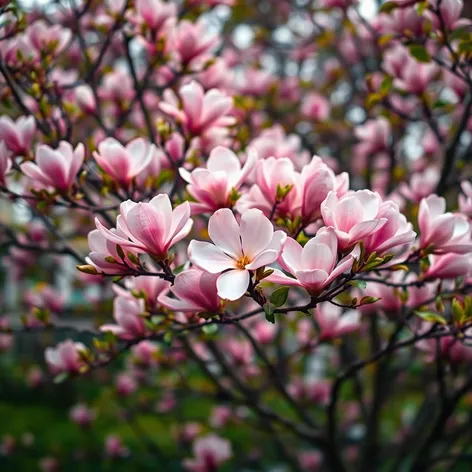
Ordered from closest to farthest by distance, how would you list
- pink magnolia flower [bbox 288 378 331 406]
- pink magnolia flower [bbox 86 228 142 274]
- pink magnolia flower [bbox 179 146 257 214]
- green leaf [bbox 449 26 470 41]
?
pink magnolia flower [bbox 86 228 142 274], pink magnolia flower [bbox 179 146 257 214], green leaf [bbox 449 26 470 41], pink magnolia flower [bbox 288 378 331 406]

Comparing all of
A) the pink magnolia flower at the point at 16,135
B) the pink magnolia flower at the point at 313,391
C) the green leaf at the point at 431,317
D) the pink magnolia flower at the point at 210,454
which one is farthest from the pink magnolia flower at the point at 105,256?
the pink magnolia flower at the point at 313,391

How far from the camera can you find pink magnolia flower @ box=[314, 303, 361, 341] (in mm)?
1870

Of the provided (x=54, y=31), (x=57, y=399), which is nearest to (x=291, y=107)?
(x=54, y=31)

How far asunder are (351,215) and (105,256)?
48 cm

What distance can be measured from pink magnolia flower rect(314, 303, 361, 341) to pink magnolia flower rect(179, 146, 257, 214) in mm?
767

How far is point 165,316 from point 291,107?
8.73 ft

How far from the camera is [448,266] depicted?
4.37 feet

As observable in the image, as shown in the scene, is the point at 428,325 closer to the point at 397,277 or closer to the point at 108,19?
the point at 397,277

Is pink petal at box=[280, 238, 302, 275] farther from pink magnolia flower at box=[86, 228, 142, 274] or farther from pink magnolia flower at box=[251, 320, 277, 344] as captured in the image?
pink magnolia flower at box=[251, 320, 277, 344]

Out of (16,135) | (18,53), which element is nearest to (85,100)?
(18,53)

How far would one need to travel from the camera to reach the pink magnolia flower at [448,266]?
1311 mm

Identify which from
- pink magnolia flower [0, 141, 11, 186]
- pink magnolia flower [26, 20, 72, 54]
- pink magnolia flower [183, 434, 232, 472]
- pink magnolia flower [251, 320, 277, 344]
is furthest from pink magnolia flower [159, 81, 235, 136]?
pink magnolia flower [251, 320, 277, 344]

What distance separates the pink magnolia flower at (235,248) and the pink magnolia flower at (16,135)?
77 cm

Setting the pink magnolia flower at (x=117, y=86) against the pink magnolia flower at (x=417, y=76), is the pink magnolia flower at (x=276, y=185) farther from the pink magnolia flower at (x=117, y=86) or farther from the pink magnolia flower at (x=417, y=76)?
the pink magnolia flower at (x=117, y=86)
